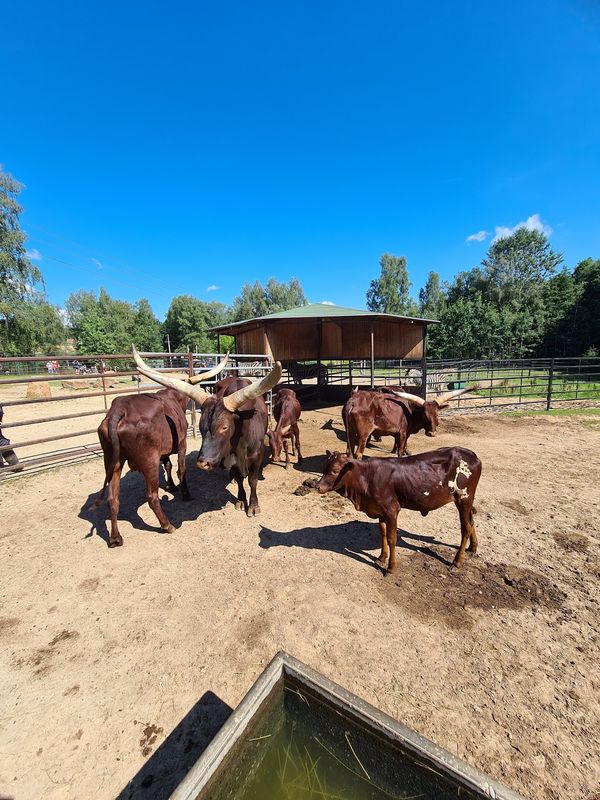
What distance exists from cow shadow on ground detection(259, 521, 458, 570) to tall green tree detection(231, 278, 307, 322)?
190ft

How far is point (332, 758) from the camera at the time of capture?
1.68m

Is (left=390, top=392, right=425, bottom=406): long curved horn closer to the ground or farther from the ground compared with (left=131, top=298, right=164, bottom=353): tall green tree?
closer to the ground

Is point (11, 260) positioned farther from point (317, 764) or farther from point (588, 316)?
point (588, 316)

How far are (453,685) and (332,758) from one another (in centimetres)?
111

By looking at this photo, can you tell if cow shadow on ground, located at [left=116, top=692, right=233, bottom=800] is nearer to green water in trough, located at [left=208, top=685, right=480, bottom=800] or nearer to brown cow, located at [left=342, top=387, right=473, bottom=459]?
green water in trough, located at [left=208, top=685, right=480, bottom=800]

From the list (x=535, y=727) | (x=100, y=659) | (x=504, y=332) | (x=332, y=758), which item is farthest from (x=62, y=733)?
(x=504, y=332)

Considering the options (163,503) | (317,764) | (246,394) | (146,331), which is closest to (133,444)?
(246,394)

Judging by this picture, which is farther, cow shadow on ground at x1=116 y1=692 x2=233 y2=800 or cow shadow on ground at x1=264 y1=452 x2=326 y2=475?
cow shadow on ground at x1=264 y1=452 x2=326 y2=475

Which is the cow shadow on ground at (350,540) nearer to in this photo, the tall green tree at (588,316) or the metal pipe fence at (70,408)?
the metal pipe fence at (70,408)

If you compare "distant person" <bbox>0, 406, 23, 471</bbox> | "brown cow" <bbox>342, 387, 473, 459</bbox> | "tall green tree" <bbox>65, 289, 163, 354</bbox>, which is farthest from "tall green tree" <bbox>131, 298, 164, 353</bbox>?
"brown cow" <bbox>342, 387, 473, 459</bbox>

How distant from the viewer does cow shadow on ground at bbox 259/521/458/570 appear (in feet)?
12.7

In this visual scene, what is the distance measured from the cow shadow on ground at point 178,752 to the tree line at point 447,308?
28864 millimetres

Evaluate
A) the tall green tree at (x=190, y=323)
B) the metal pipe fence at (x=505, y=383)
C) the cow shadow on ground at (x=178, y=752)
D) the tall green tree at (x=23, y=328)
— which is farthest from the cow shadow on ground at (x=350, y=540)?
the tall green tree at (x=190, y=323)

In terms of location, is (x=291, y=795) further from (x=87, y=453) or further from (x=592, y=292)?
(x=592, y=292)
